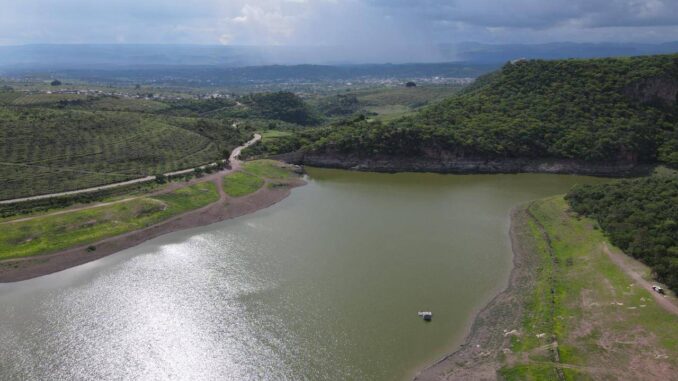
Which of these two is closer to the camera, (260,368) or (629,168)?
Result: (260,368)

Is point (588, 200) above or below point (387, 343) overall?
above

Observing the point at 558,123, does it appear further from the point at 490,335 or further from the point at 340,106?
the point at 340,106

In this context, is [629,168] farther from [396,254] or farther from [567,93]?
[396,254]

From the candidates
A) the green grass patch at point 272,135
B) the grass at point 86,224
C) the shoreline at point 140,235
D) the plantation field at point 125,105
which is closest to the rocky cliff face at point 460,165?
the green grass patch at point 272,135

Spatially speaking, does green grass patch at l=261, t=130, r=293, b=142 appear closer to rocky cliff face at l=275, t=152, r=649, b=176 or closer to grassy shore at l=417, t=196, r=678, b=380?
rocky cliff face at l=275, t=152, r=649, b=176

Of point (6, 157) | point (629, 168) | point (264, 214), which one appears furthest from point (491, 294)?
point (6, 157)

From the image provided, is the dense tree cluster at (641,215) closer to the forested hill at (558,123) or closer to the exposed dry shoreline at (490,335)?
the exposed dry shoreline at (490,335)

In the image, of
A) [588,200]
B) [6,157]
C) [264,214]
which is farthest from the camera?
[6,157]
